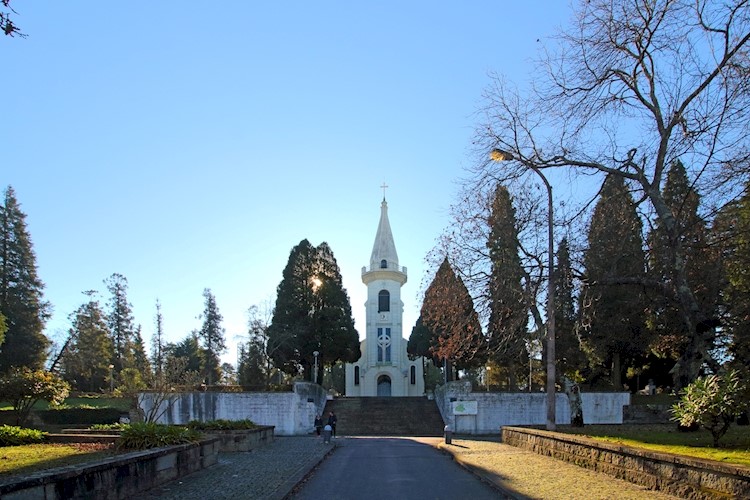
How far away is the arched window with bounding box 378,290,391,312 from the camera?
68.7 m

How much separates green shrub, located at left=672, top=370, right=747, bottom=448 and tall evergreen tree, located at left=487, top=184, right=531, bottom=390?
23.5ft

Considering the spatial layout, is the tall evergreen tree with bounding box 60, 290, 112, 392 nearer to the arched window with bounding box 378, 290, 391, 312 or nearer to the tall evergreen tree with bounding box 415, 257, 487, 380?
the arched window with bounding box 378, 290, 391, 312

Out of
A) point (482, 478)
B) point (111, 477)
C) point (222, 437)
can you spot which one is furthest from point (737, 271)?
point (111, 477)

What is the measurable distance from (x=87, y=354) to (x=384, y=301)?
28128mm

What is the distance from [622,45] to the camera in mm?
16141

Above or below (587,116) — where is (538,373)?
below

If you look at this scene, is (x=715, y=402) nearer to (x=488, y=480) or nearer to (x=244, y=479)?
(x=488, y=480)

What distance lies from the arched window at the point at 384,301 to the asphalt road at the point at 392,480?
4832 cm

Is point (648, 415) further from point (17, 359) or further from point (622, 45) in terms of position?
point (17, 359)

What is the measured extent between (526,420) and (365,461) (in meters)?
20.1

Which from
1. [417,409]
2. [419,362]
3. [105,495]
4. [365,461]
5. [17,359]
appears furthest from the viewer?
[419,362]

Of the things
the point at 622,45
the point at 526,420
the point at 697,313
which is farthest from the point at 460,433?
the point at 622,45

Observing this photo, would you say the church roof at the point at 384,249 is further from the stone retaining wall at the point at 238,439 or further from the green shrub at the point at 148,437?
the green shrub at the point at 148,437

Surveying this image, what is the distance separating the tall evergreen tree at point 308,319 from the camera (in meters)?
53.3
